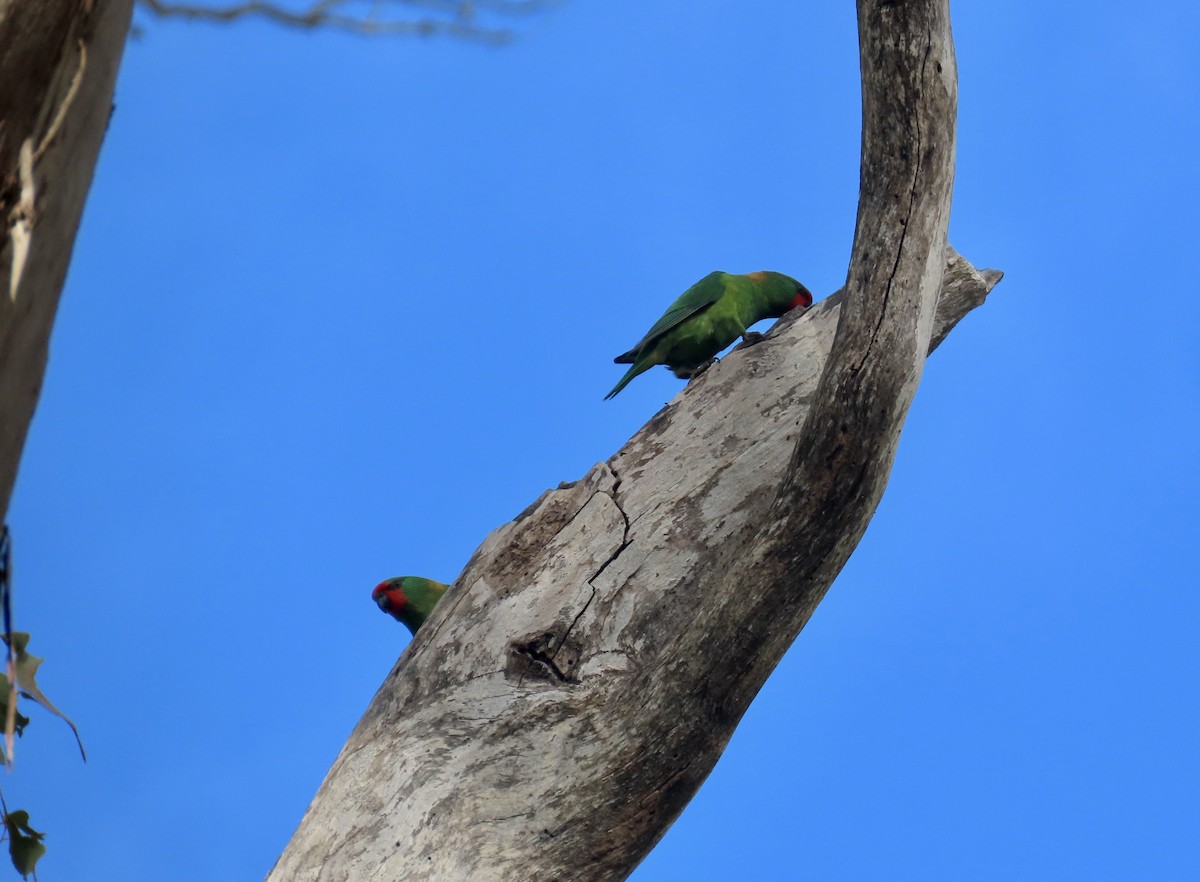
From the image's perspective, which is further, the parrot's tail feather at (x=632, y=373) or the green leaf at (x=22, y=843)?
the parrot's tail feather at (x=632, y=373)

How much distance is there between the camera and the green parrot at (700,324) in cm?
514

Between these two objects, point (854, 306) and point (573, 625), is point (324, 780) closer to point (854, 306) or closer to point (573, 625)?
point (573, 625)

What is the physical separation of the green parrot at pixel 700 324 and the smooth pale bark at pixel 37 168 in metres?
4.06

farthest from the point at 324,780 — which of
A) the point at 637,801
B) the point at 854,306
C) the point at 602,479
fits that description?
the point at 854,306

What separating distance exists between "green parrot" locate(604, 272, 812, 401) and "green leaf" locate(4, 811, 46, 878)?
316 cm

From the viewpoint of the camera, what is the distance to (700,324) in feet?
16.8

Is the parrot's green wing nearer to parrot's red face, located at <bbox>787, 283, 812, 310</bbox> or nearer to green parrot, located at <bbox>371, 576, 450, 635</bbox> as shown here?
parrot's red face, located at <bbox>787, 283, 812, 310</bbox>

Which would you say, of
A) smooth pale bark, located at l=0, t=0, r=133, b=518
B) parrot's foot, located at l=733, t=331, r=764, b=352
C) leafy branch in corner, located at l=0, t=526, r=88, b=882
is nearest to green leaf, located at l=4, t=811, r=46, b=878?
leafy branch in corner, located at l=0, t=526, r=88, b=882

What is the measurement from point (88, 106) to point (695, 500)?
104 inches

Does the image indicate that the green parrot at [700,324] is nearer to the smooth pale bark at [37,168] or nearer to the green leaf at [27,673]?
the green leaf at [27,673]

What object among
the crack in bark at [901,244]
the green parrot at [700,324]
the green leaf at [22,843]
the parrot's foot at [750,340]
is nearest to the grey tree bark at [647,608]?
the crack in bark at [901,244]

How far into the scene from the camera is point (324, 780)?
3.19 meters

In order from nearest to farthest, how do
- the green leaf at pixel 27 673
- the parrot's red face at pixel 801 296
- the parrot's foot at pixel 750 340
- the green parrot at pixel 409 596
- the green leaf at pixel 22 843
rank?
the green leaf at pixel 27 673 < the green leaf at pixel 22 843 < the parrot's foot at pixel 750 340 < the parrot's red face at pixel 801 296 < the green parrot at pixel 409 596

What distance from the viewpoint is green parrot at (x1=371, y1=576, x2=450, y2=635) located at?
6430 mm
